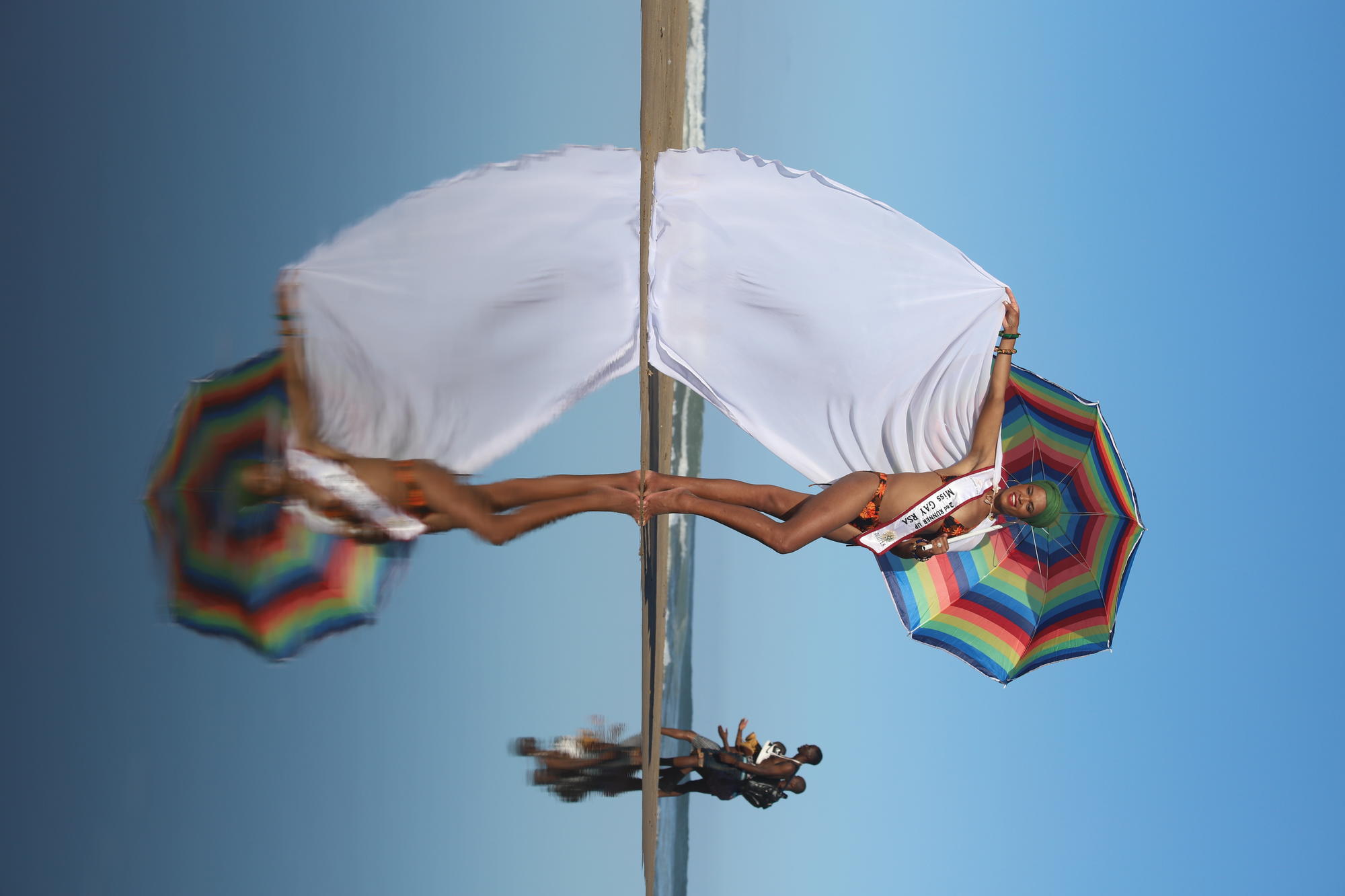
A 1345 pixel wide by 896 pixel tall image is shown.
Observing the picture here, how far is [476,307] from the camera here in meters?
3.19

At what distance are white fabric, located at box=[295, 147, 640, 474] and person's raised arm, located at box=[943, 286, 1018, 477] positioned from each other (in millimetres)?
1956

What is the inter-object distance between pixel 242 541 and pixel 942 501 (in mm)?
3880

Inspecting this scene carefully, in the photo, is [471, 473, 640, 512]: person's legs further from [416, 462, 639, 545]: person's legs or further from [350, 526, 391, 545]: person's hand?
[350, 526, 391, 545]: person's hand

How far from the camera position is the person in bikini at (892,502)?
443 centimetres

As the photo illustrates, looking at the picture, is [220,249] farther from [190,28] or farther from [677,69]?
[677,69]

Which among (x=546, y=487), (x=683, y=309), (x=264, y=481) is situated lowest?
(x=264, y=481)

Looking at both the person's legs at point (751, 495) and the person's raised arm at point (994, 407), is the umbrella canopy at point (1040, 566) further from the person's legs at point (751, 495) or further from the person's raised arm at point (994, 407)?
the person's legs at point (751, 495)

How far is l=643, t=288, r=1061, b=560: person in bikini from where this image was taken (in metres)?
4.43

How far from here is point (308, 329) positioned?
195 cm

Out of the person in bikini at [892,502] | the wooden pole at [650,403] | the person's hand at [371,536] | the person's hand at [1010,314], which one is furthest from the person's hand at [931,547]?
the person's hand at [371,536]

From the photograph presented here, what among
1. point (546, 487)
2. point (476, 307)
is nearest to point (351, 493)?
point (476, 307)

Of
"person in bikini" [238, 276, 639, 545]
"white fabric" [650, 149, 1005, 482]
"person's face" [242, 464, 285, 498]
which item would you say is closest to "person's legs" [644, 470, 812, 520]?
"white fabric" [650, 149, 1005, 482]

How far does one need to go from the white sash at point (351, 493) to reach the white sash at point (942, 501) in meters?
3.18

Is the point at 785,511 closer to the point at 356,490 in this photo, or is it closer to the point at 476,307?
the point at 476,307
